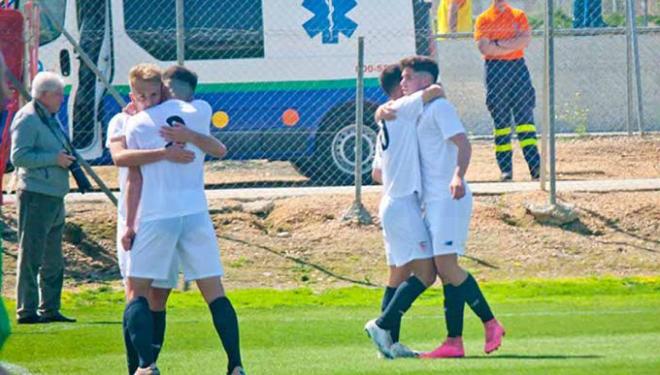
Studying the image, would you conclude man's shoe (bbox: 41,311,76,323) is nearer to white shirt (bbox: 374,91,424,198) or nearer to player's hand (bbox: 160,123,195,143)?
white shirt (bbox: 374,91,424,198)

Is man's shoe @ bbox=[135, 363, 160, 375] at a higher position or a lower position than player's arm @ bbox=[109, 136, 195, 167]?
lower

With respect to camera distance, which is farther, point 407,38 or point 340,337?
point 407,38

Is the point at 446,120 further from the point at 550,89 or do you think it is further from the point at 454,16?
the point at 454,16

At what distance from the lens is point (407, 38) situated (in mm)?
16703

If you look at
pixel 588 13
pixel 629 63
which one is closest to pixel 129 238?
pixel 629 63

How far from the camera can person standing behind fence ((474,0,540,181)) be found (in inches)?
651

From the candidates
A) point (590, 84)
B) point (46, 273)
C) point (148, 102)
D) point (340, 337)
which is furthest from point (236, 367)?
point (590, 84)

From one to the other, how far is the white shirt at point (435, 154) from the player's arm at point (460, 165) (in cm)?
9

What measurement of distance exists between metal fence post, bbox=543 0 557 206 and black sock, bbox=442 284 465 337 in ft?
18.2

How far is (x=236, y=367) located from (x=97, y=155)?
855cm

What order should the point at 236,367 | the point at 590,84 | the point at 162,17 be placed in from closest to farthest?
the point at 236,367 < the point at 162,17 < the point at 590,84

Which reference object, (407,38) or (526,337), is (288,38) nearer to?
(407,38)

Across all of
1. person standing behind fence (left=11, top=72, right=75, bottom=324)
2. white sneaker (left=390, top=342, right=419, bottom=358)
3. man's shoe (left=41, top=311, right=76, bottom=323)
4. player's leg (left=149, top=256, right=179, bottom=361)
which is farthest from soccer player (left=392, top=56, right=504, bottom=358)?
man's shoe (left=41, top=311, right=76, bottom=323)

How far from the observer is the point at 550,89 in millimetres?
15305
